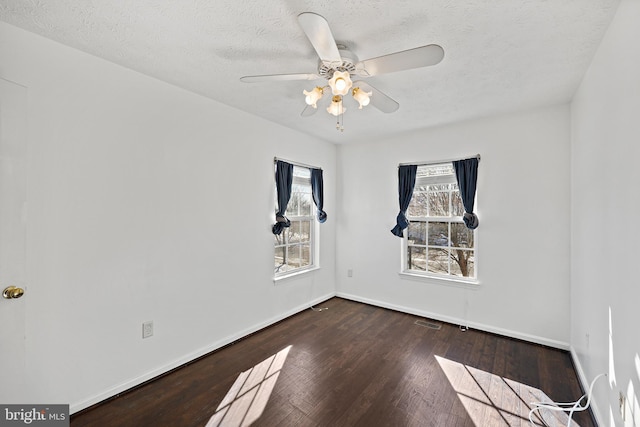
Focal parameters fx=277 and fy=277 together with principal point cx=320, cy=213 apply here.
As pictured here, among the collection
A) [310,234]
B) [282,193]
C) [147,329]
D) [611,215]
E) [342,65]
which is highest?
[342,65]

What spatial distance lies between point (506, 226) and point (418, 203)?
1048 mm

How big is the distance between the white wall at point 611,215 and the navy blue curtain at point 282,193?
2.81 meters

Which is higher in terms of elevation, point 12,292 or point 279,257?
point 12,292

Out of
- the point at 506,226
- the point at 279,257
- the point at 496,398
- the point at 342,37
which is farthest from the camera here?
the point at 279,257

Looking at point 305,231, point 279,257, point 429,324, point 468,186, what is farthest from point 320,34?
point 429,324

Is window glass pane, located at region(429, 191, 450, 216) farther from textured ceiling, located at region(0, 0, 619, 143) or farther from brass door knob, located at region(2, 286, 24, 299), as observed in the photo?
brass door knob, located at region(2, 286, 24, 299)

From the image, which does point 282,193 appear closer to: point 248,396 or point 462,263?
point 248,396

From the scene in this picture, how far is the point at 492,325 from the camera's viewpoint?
318 cm

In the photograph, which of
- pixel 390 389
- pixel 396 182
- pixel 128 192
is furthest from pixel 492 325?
pixel 128 192

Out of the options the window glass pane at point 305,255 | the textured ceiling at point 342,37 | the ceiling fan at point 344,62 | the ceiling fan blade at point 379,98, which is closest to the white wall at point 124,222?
the textured ceiling at point 342,37

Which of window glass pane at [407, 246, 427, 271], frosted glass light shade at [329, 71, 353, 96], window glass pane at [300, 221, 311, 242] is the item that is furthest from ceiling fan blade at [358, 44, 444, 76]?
window glass pane at [407, 246, 427, 271]

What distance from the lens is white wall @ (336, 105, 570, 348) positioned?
9.22ft

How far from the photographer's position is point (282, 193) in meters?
3.45

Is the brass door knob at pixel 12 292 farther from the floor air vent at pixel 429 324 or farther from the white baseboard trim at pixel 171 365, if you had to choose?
the floor air vent at pixel 429 324
